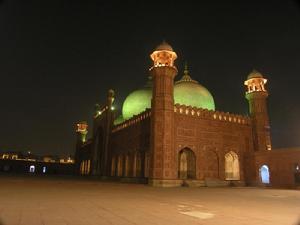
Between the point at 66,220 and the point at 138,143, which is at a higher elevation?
the point at 138,143

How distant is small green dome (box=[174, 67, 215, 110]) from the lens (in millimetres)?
23703

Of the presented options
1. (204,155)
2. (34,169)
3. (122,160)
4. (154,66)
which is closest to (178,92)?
(154,66)

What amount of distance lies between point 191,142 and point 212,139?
2.23 metres

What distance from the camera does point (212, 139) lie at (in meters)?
21.2

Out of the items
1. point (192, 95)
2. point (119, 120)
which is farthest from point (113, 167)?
point (192, 95)

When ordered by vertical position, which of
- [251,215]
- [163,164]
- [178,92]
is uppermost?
[178,92]

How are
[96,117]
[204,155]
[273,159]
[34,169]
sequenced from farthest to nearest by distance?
[34,169]
[96,117]
[204,155]
[273,159]

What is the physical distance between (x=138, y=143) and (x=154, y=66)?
6.51 metres

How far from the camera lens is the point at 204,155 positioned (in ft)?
67.3

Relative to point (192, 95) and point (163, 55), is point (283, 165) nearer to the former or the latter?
point (192, 95)

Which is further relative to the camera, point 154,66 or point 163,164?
point 154,66

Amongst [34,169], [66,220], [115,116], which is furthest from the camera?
[34,169]

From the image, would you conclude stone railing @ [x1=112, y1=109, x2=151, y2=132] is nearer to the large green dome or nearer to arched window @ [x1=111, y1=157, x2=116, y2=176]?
the large green dome

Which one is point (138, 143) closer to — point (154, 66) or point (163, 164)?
point (163, 164)
